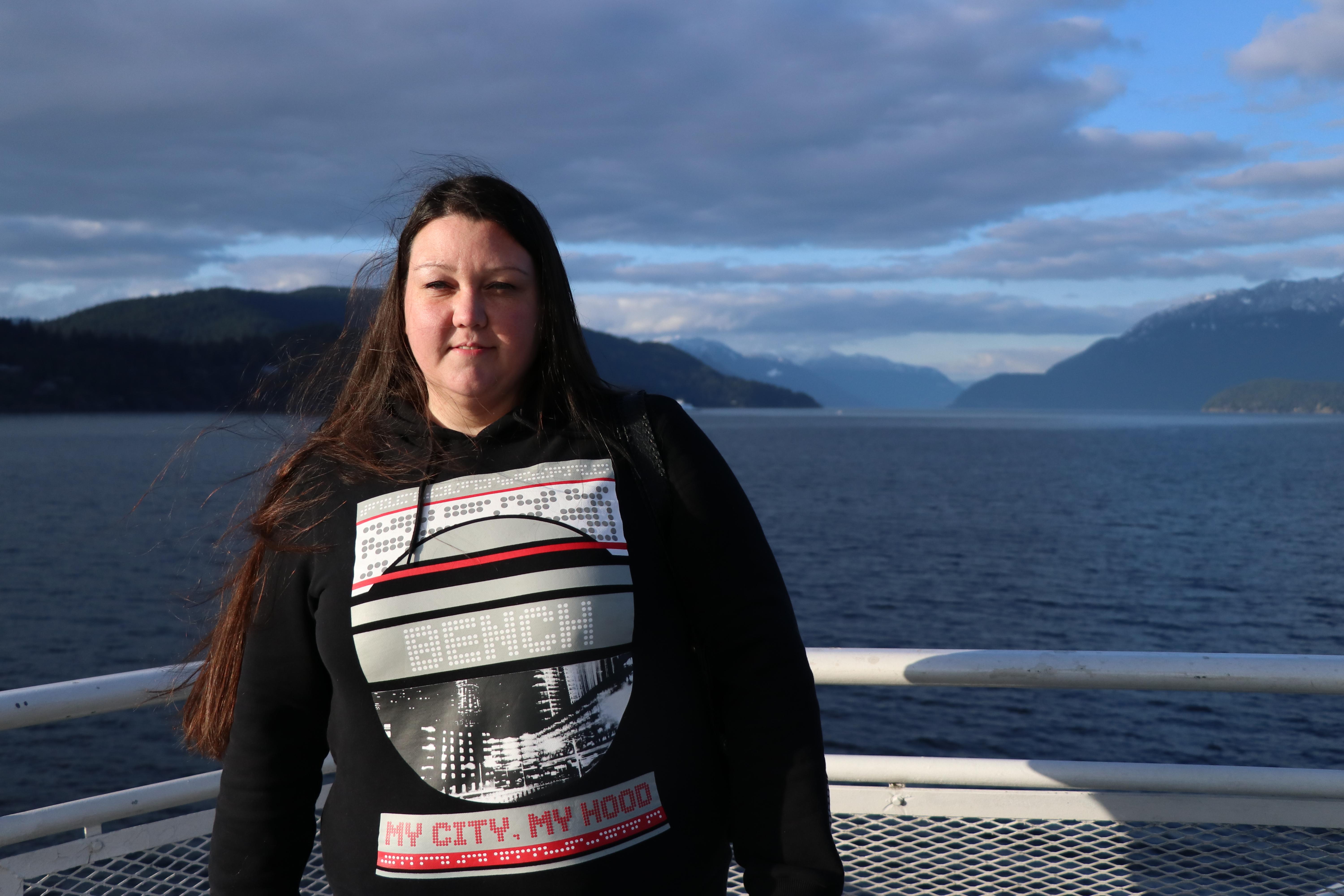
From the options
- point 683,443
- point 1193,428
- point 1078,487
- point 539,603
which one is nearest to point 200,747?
point 539,603

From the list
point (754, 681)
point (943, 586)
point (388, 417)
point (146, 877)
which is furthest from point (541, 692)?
point (943, 586)

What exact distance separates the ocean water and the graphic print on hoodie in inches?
19.6

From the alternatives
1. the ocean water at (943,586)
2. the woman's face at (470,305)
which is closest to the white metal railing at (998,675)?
Answer: the ocean water at (943,586)

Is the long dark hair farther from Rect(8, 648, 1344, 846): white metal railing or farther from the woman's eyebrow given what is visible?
Rect(8, 648, 1344, 846): white metal railing

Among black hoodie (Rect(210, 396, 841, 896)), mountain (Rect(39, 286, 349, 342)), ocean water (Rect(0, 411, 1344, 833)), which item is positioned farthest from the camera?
mountain (Rect(39, 286, 349, 342))

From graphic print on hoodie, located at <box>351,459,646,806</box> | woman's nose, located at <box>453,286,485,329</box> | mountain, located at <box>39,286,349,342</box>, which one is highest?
mountain, located at <box>39,286,349,342</box>

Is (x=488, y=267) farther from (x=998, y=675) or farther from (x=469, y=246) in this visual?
(x=998, y=675)

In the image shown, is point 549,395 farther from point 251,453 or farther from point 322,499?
point 251,453

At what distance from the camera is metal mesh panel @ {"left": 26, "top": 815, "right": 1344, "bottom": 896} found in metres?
2.20

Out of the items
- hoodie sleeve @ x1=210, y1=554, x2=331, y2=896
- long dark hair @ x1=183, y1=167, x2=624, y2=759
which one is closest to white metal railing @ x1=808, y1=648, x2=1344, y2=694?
long dark hair @ x1=183, y1=167, x2=624, y2=759

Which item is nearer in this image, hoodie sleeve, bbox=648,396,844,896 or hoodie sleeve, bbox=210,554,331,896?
hoodie sleeve, bbox=648,396,844,896

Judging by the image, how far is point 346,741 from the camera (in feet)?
5.61

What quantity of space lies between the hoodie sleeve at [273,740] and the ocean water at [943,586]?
1.06ft

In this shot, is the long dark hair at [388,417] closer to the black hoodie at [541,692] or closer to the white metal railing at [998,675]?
the black hoodie at [541,692]
